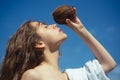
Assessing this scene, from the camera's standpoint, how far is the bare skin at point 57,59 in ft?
6.46

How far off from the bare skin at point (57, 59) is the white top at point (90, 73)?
0.05 meters

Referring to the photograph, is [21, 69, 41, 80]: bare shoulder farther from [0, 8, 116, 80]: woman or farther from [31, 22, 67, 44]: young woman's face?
[31, 22, 67, 44]: young woman's face

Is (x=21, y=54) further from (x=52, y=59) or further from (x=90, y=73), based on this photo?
(x=90, y=73)

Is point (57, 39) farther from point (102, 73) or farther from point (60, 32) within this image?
point (102, 73)

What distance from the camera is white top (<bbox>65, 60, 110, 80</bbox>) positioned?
218 centimetres

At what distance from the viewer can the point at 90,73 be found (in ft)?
7.23

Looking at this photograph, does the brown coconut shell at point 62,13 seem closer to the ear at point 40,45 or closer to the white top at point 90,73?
the ear at point 40,45

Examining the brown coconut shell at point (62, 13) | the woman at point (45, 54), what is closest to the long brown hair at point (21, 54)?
the woman at point (45, 54)

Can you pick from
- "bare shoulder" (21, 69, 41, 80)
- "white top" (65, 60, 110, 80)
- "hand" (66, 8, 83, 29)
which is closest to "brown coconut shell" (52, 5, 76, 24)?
"hand" (66, 8, 83, 29)

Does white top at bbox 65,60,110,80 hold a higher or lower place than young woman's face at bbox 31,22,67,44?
lower

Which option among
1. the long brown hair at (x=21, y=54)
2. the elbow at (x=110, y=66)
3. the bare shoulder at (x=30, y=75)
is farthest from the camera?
the elbow at (x=110, y=66)

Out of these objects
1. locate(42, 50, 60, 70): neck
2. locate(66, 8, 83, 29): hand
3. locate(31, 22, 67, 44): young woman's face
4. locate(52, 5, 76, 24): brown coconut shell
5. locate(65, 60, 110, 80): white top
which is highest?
locate(52, 5, 76, 24): brown coconut shell

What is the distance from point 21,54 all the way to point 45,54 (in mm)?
174

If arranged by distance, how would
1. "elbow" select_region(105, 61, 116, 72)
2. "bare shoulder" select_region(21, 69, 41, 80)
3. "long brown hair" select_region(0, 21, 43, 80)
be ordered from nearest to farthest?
"bare shoulder" select_region(21, 69, 41, 80) < "long brown hair" select_region(0, 21, 43, 80) < "elbow" select_region(105, 61, 116, 72)
